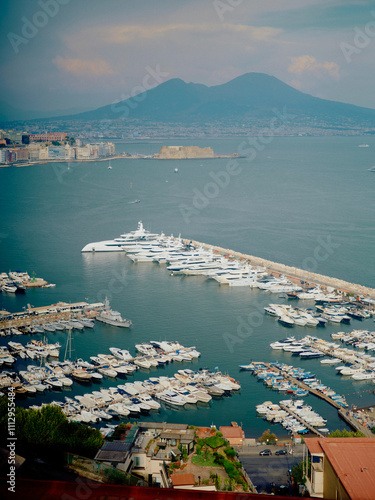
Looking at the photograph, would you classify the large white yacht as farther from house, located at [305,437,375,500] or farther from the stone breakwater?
house, located at [305,437,375,500]

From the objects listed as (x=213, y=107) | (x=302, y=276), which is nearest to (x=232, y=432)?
(x=302, y=276)

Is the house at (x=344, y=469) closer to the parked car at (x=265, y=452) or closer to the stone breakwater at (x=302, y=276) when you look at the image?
the parked car at (x=265, y=452)

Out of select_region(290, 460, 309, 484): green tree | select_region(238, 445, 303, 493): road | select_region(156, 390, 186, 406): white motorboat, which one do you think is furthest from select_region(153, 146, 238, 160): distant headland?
select_region(290, 460, 309, 484): green tree

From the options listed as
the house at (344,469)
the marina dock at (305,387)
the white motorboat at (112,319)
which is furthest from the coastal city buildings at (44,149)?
the house at (344,469)

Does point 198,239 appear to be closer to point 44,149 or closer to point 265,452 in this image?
point 265,452

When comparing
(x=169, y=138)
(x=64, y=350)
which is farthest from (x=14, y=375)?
(x=169, y=138)

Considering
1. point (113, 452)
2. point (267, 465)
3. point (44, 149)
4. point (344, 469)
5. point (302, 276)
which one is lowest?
point (267, 465)
